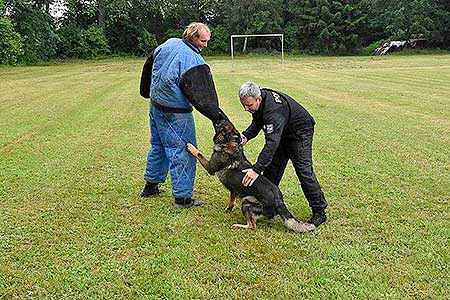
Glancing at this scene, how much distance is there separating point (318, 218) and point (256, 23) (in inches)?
1758

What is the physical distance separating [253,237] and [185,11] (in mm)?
49502

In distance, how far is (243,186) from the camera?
183 inches

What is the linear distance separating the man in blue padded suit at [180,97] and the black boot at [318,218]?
1295mm

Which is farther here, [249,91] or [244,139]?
[244,139]

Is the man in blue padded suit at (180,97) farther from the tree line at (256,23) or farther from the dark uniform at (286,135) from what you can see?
the tree line at (256,23)

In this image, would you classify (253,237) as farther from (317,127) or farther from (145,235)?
(317,127)

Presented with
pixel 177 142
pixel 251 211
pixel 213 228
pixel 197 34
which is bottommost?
pixel 213 228

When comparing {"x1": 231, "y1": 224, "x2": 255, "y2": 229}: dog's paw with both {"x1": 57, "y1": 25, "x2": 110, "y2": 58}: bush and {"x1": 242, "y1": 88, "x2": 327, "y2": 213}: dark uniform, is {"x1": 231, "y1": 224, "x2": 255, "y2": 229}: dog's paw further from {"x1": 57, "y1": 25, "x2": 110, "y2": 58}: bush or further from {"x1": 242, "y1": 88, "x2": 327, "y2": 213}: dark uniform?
{"x1": 57, "y1": 25, "x2": 110, "y2": 58}: bush

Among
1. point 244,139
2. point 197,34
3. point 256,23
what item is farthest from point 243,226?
point 256,23

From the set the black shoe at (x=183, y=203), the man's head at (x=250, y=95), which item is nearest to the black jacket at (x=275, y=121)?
the man's head at (x=250, y=95)

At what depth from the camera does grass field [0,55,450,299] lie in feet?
12.0

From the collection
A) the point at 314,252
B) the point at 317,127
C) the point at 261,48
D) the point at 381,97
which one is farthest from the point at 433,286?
the point at 261,48

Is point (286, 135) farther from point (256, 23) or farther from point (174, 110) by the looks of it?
point (256, 23)

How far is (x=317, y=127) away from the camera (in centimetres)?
1008
